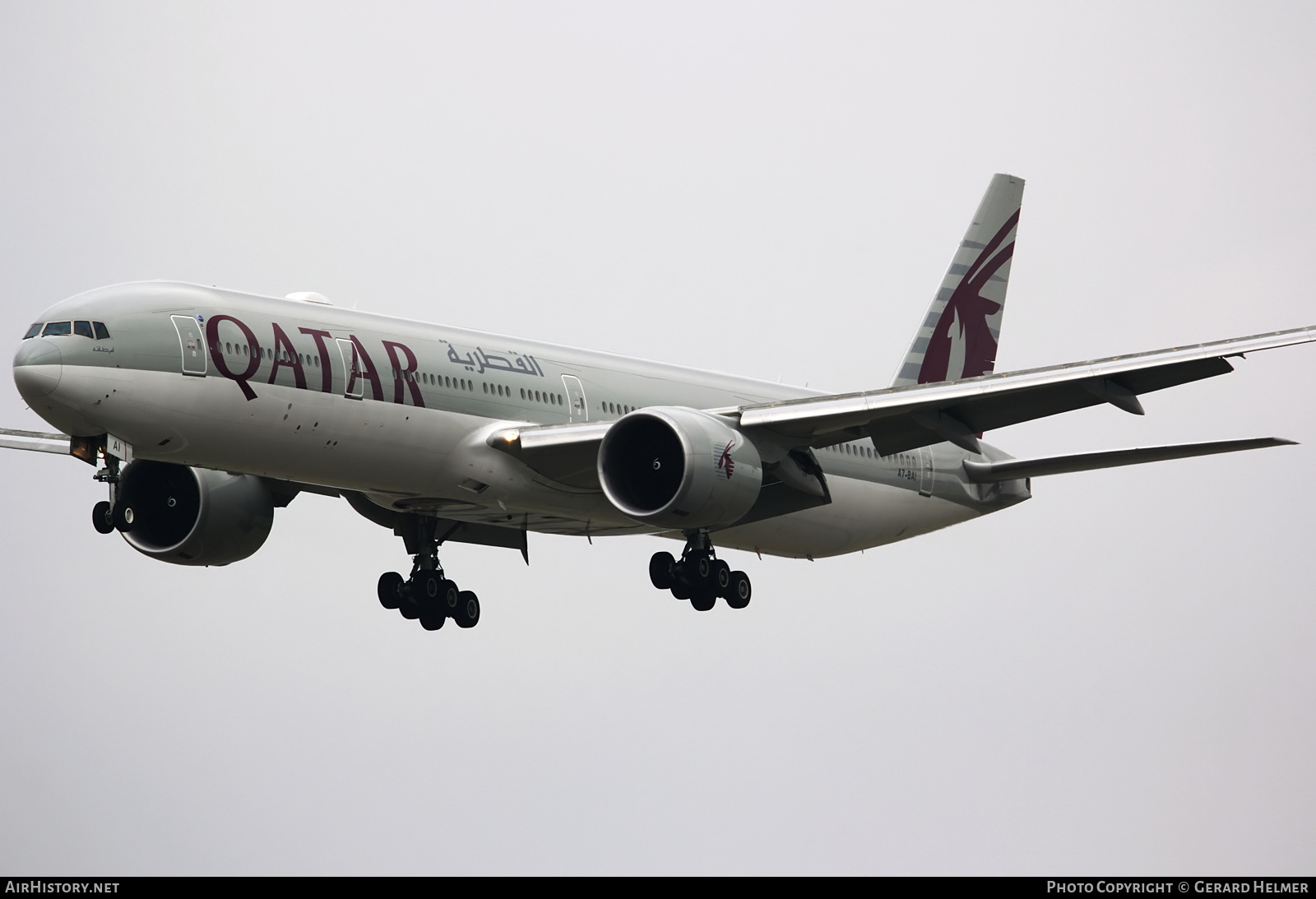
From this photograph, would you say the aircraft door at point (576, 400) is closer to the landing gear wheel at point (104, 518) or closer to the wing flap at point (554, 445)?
the wing flap at point (554, 445)

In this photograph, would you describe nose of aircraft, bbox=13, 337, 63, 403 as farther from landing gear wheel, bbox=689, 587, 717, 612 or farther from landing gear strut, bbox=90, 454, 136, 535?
landing gear wheel, bbox=689, 587, 717, 612

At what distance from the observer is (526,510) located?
3494cm

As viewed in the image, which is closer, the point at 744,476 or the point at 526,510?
the point at 744,476

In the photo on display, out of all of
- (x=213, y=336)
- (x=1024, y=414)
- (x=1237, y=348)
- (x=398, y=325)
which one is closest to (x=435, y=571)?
(x=398, y=325)

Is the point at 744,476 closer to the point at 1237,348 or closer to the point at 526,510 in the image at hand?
the point at 526,510

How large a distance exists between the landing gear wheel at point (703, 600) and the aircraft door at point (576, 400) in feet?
13.4

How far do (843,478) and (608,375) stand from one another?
5870mm

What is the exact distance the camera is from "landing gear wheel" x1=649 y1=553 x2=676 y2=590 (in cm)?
3591

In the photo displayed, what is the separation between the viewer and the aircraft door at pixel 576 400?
116 feet

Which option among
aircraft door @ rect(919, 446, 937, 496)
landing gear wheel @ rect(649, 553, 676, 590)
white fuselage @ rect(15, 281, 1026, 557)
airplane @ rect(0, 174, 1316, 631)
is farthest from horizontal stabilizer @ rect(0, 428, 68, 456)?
aircraft door @ rect(919, 446, 937, 496)

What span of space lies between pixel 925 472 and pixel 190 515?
15938 mm

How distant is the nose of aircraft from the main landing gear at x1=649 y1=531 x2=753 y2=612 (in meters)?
12.5

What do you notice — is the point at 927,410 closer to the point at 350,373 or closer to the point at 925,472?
the point at 925,472
